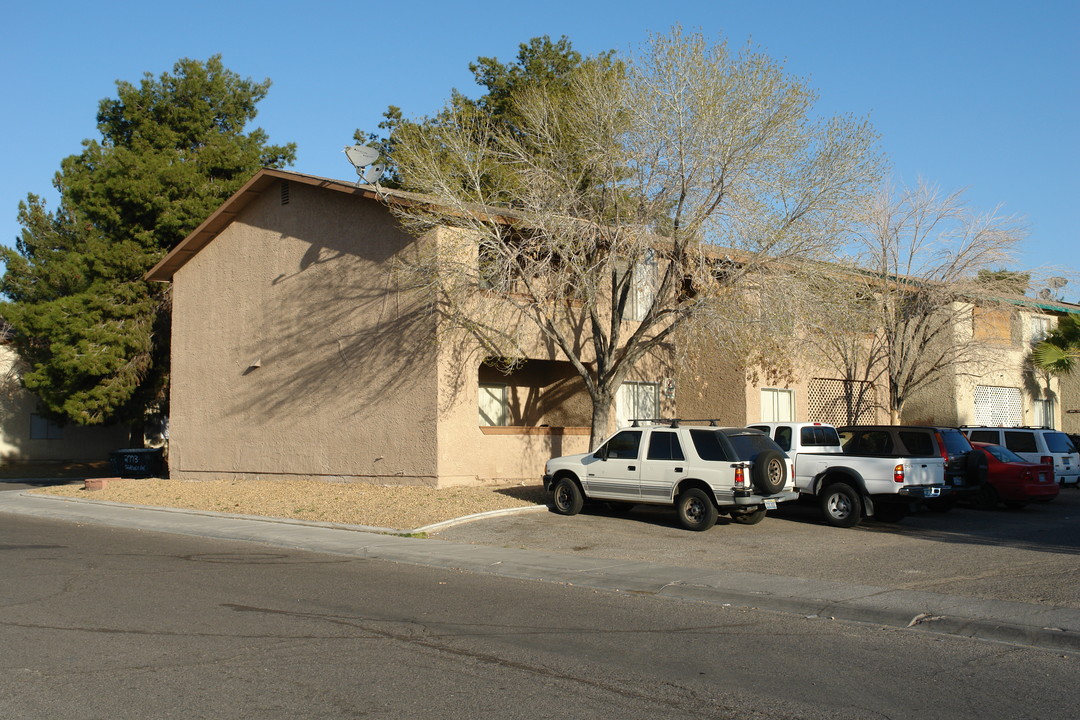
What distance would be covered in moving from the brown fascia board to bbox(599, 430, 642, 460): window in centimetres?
525

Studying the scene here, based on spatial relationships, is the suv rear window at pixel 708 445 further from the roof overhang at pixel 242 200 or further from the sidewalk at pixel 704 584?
the roof overhang at pixel 242 200

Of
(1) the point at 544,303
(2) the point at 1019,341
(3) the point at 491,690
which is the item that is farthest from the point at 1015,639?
(2) the point at 1019,341

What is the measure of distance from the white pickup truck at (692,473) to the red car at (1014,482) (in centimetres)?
582

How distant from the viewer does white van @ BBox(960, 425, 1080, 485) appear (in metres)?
20.9

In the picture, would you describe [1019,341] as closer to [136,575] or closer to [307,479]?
[307,479]

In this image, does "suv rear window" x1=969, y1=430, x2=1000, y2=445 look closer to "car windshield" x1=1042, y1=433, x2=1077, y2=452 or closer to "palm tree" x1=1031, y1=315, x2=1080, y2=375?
"car windshield" x1=1042, y1=433, x2=1077, y2=452

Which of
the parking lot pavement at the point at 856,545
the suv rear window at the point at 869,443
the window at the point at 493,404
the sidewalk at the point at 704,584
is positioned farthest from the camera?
the window at the point at 493,404

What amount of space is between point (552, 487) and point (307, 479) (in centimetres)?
806

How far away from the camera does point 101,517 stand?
18.5m

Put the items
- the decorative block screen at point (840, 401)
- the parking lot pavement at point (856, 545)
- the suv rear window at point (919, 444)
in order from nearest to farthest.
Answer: the parking lot pavement at point (856, 545) < the suv rear window at point (919, 444) < the decorative block screen at point (840, 401)

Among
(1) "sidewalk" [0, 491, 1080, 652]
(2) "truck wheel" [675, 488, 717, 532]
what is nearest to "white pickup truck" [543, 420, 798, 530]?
(2) "truck wheel" [675, 488, 717, 532]

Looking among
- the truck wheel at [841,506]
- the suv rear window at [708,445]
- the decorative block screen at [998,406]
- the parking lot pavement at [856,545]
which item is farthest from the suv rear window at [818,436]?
the decorative block screen at [998,406]

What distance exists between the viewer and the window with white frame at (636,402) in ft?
77.3

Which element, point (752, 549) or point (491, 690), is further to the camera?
point (752, 549)
